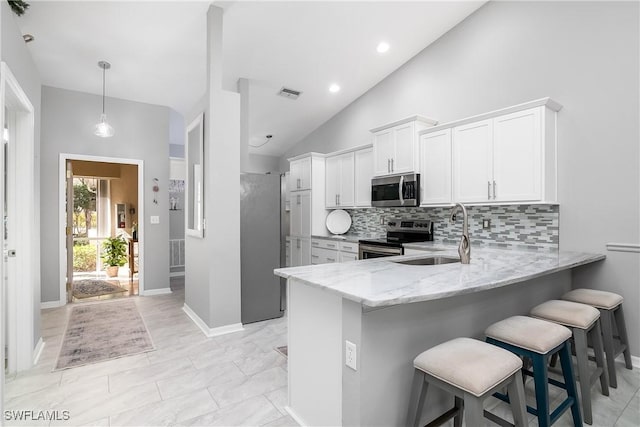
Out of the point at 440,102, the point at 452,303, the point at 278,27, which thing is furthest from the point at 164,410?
the point at 440,102

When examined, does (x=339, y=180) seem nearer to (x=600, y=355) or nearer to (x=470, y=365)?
(x=600, y=355)

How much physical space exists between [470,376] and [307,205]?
175 inches

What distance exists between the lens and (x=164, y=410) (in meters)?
2.03

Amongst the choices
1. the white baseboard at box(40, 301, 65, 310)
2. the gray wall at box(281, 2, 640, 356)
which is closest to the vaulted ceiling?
the gray wall at box(281, 2, 640, 356)

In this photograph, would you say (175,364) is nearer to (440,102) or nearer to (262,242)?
(262,242)

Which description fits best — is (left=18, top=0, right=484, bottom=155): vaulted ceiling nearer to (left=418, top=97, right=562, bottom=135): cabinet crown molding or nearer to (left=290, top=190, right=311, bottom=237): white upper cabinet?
(left=418, top=97, right=562, bottom=135): cabinet crown molding

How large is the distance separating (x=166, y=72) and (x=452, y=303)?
171 inches

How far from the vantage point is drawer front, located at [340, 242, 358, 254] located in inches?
178

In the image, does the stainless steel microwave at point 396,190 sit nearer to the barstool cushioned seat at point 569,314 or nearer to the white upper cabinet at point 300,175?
the white upper cabinet at point 300,175

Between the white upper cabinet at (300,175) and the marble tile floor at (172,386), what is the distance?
117 inches

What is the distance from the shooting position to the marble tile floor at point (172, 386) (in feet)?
6.46

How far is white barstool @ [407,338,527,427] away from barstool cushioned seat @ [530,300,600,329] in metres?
0.85

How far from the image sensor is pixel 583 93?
9.50ft

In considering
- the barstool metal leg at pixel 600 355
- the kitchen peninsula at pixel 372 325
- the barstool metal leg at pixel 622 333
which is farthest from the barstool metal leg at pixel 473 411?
the barstool metal leg at pixel 622 333
